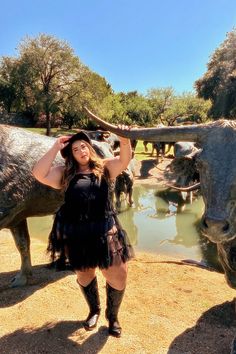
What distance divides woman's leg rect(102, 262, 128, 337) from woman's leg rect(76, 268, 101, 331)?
0.20m

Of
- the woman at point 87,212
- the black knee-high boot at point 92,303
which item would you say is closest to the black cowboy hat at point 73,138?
the woman at point 87,212

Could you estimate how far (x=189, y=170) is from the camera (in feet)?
13.0

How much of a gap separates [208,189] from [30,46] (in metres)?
38.1

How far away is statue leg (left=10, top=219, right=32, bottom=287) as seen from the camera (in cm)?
573

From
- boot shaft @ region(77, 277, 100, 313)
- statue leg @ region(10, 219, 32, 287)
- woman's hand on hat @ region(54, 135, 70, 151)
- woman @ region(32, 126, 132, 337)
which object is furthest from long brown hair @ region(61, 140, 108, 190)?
statue leg @ region(10, 219, 32, 287)

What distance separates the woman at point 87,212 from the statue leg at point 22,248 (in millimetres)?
1631

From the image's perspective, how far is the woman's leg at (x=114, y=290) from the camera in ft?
13.6

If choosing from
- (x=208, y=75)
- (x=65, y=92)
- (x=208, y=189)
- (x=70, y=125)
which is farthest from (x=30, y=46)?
(x=208, y=189)

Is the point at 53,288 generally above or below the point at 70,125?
below

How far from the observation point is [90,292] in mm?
4477

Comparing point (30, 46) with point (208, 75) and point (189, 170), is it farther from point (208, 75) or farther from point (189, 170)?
point (189, 170)

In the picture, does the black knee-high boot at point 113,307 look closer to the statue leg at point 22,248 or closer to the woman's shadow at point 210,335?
the woman's shadow at point 210,335

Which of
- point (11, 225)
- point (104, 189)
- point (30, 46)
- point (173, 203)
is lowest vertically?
point (173, 203)

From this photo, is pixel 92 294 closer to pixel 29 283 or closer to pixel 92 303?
pixel 92 303
